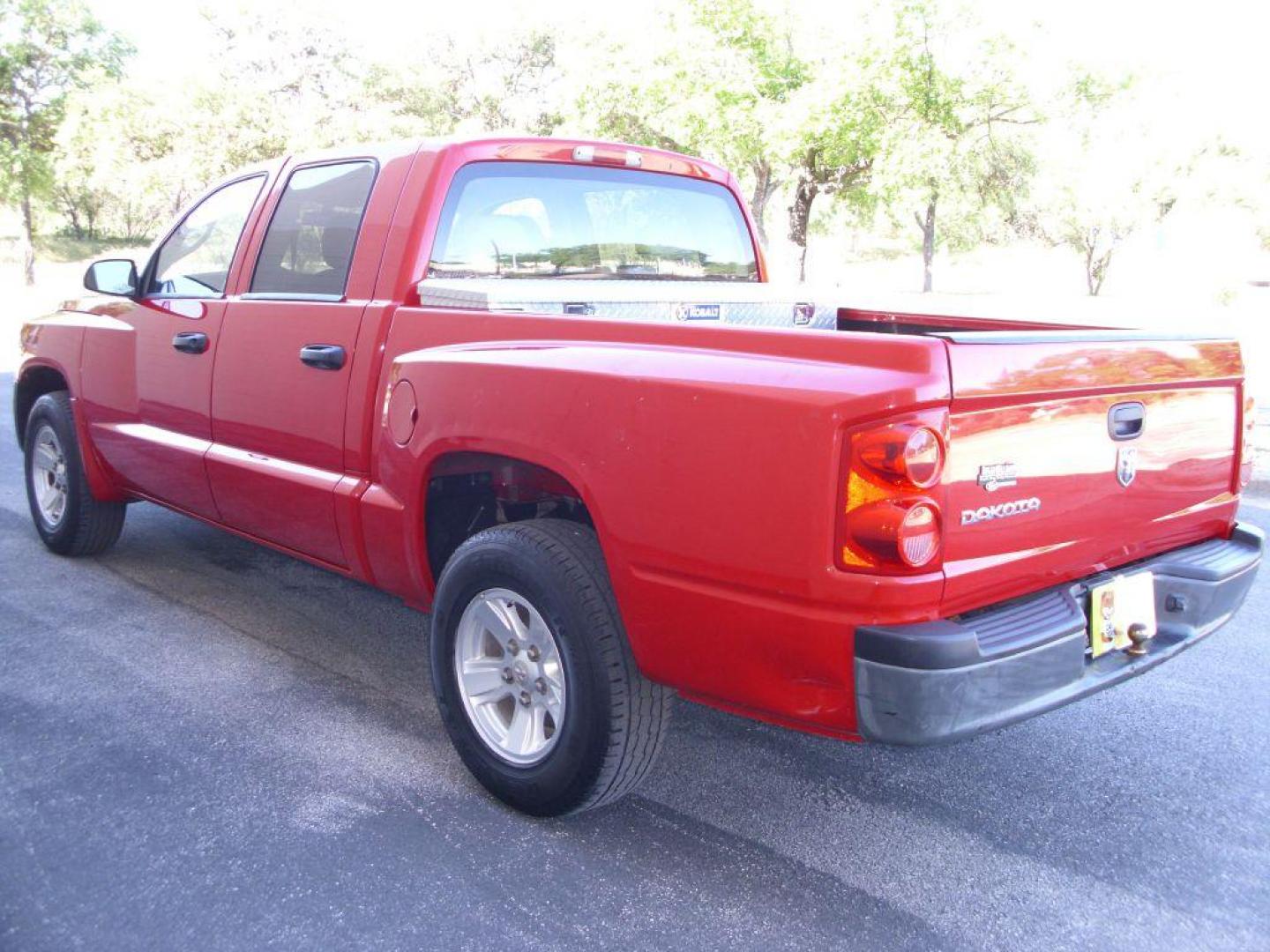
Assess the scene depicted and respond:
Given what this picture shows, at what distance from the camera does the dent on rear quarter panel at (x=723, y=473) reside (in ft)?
7.23

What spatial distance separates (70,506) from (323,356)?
2364 millimetres

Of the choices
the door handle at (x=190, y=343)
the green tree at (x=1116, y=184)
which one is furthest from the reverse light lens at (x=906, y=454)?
the green tree at (x=1116, y=184)

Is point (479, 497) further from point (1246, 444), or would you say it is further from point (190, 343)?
point (1246, 444)

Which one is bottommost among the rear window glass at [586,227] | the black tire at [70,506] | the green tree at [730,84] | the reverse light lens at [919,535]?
the black tire at [70,506]

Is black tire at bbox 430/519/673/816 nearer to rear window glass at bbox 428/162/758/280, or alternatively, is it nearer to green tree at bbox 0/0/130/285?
rear window glass at bbox 428/162/758/280

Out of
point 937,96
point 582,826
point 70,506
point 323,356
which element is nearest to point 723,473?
point 582,826

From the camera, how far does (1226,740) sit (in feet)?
11.3

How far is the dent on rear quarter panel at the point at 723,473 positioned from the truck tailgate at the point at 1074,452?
14 cm

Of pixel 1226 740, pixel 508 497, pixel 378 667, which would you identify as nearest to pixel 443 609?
pixel 508 497

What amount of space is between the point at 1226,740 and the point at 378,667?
2.94 metres

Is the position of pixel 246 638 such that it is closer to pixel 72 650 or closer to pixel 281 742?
pixel 72 650

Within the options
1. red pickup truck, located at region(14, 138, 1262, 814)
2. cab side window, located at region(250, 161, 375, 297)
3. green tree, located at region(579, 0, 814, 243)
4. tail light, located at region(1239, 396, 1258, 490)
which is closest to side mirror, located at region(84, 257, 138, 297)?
red pickup truck, located at region(14, 138, 1262, 814)

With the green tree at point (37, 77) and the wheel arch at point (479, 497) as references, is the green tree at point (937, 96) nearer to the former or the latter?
the wheel arch at point (479, 497)

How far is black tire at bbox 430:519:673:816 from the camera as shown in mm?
2639
